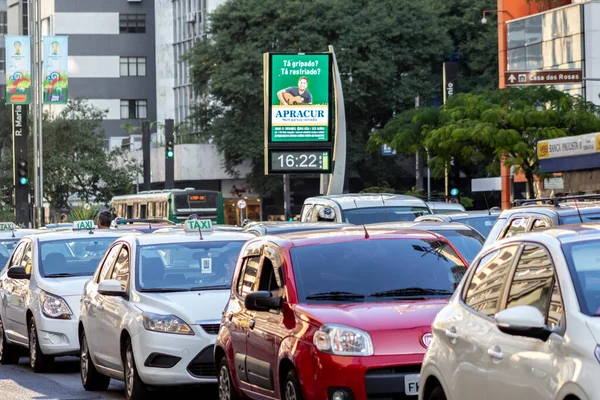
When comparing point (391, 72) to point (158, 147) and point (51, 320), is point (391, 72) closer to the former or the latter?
point (158, 147)

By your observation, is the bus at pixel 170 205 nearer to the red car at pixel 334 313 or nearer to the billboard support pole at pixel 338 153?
the billboard support pole at pixel 338 153

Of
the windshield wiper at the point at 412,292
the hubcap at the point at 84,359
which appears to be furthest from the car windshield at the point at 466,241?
the windshield wiper at the point at 412,292

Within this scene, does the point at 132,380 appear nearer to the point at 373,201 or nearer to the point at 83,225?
the point at 83,225

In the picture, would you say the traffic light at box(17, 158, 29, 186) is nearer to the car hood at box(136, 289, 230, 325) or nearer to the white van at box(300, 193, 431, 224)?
the white van at box(300, 193, 431, 224)

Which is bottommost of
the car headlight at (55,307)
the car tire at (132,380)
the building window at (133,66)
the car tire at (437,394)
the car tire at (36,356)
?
the car tire at (36,356)

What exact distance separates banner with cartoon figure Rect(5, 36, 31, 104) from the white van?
30.1 meters

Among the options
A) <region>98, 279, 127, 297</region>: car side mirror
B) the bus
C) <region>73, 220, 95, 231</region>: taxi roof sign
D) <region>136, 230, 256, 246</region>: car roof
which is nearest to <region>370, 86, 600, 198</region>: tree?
<region>73, 220, 95, 231</region>: taxi roof sign

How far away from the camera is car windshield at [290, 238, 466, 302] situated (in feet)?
33.9

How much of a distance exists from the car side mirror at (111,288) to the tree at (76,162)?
2288 inches

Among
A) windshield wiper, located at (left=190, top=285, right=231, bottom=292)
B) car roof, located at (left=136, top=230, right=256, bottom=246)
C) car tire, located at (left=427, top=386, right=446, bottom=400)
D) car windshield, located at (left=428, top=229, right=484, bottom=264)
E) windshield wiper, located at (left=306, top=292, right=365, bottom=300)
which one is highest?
car roof, located at (left=136, top=230, right=256, bottom=246)

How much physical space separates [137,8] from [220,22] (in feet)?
115

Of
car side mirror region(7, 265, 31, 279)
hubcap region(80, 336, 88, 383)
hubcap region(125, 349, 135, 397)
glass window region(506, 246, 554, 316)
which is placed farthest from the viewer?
car side mirror region(7, 265, 31, 279)

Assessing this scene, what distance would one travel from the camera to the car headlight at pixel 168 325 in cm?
1254

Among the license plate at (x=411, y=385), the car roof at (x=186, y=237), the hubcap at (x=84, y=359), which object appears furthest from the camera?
the hubcap at (x=84, y=359)
